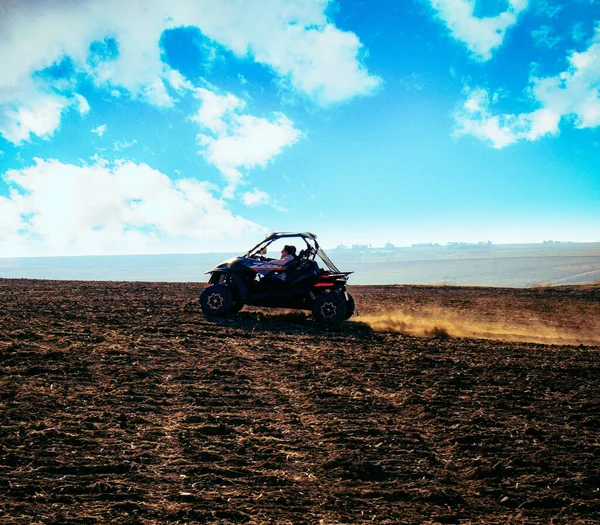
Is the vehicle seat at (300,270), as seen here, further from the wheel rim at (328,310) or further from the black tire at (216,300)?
the black tire at (216,300)

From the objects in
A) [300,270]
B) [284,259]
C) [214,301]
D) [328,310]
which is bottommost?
[328,310]

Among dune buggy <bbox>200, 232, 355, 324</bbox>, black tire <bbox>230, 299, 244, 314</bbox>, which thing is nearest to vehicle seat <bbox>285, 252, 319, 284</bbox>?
dune buggy <bbox>200, 232, 355, 324</bbox>

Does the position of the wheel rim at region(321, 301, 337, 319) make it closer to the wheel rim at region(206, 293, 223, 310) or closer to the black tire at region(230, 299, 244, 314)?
the black tire at region(230, 299, 244, 314)

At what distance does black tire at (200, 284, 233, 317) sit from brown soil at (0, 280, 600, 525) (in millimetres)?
2373

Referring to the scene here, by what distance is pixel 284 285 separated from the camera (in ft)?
37.1

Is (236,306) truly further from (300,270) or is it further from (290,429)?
(290,429)

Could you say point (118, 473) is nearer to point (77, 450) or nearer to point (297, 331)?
point (77, 450)

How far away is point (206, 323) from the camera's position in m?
10.7

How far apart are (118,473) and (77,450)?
1.97 ft

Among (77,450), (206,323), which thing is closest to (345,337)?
(206,323)

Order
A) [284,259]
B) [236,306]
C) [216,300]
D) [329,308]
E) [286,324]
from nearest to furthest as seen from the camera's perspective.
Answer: [329,308] < [286,324] < [284,259] < [216,300] < [236,306]

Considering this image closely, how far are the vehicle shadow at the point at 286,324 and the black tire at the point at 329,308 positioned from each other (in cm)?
19

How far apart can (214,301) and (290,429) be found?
24.9 ft

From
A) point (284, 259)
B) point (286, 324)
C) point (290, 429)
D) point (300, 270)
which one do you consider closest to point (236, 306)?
point (286, 324)
